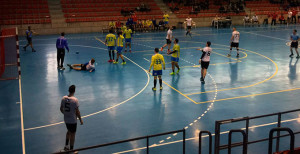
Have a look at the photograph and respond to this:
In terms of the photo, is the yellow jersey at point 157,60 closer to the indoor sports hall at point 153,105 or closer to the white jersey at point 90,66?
the indoor sports hall at point 153,105

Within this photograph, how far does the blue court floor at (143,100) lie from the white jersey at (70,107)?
112 centimetres

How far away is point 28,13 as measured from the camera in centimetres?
3525

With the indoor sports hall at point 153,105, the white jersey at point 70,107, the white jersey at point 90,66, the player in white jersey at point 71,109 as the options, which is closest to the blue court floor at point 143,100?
the indoor sports hall at point 153,105

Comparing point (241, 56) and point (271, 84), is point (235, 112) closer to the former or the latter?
point (271, 84)

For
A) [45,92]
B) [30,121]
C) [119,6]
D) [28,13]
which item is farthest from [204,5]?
[30,121]

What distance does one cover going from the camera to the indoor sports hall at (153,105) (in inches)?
348

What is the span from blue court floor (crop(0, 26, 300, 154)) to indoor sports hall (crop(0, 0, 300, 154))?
33 millimetres

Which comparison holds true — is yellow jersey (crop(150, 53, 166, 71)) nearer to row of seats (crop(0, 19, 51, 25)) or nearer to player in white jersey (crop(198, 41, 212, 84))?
player in white jersey (crop(198, 41, 212, 84))

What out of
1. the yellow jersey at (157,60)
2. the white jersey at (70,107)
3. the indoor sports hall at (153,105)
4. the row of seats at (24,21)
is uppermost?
the row of seats at (24,21)

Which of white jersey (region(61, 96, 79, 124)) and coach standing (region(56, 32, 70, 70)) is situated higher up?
coach standing (region(56, 32, 70, 70))

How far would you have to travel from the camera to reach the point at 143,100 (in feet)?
42.0

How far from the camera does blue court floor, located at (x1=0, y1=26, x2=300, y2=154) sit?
9.41 meters

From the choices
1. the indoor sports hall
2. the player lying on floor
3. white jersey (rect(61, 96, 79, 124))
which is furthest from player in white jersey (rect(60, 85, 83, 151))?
the player lying on floor

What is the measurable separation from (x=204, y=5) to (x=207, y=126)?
3618 cm
